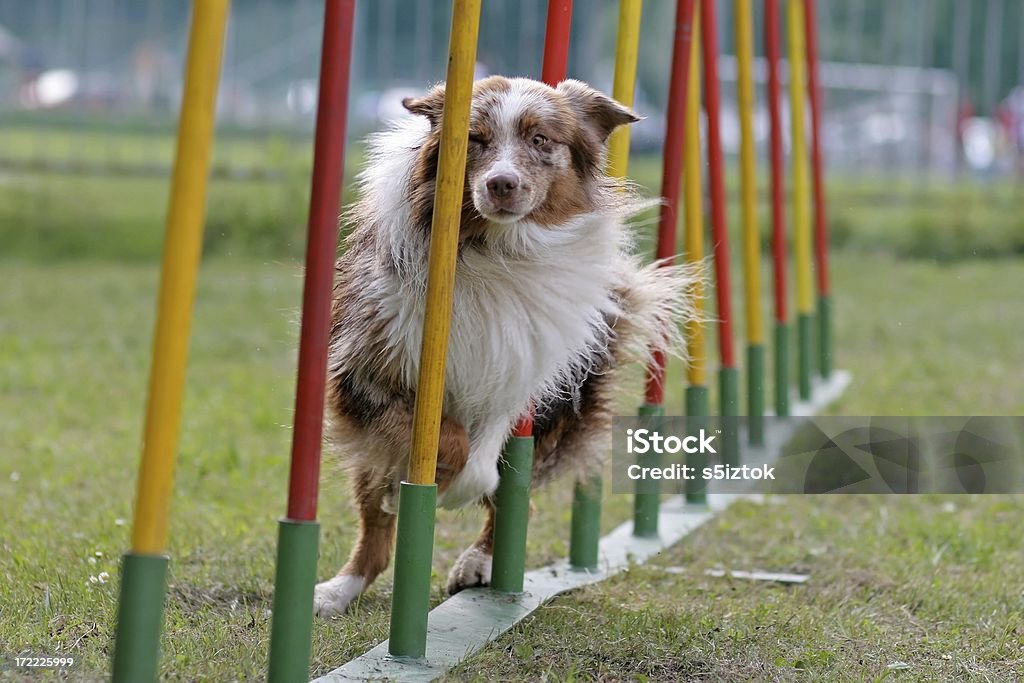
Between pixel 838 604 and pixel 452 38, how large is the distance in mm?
1992

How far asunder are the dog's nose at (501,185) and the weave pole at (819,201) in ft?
14.3

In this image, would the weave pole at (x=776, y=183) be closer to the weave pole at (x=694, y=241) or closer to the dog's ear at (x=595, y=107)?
the weave pole at (x=694, y=241)

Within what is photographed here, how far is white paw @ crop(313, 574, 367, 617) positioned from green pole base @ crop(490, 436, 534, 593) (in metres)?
0.38

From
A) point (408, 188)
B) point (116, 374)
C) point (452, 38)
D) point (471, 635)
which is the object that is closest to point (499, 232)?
point (408, 188)

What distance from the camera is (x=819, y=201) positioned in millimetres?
7512

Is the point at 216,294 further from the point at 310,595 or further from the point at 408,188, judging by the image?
the point at 310,595

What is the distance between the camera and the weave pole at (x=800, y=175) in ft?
22.3

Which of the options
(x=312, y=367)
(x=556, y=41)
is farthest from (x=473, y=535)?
(x=312, y=367)

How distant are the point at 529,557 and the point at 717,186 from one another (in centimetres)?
169

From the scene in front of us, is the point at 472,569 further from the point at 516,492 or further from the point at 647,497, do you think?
the point at 647,497

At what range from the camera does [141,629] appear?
2260 millimetres

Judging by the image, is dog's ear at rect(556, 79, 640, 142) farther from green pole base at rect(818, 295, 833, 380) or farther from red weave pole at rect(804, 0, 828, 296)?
green pole base at rect(818, 295, 833, 380)

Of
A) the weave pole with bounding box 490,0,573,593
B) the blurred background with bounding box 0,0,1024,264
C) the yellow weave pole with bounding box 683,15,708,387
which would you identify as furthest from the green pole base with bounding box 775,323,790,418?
the blurred background with bounding box 0,0,1024,264

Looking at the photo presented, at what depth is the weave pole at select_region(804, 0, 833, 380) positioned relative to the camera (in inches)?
288
